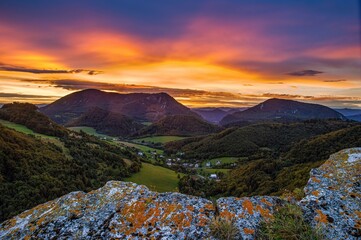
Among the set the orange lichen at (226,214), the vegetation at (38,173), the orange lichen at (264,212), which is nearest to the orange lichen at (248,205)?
the orange lichen at (264,212)

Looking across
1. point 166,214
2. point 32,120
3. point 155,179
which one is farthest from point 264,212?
point 32,120

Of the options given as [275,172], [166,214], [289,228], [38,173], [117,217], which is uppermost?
[289,228]

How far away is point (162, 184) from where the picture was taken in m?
93.7

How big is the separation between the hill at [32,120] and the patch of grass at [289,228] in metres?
152

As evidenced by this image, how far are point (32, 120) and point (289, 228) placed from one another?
173 meters

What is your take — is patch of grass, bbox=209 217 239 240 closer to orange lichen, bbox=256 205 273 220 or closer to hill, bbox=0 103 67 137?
orange lichen, bbox=256 205 273 220

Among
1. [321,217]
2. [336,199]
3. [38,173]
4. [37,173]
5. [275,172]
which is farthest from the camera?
[275,172]

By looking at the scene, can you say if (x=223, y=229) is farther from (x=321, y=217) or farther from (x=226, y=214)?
(x=321, y=217)

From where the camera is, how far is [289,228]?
492 centimetres

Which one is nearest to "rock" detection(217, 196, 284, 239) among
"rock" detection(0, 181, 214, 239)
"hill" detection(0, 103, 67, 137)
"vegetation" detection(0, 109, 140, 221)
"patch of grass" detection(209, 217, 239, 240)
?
"patch of grass" detection(209, 217, 239, 240)

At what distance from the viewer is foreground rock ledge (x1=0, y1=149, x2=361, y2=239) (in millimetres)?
5328

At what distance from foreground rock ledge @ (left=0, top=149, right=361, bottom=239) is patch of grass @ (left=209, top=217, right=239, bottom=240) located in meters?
0.15

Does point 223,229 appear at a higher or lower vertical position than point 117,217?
higher

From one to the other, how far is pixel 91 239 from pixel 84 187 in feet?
250
